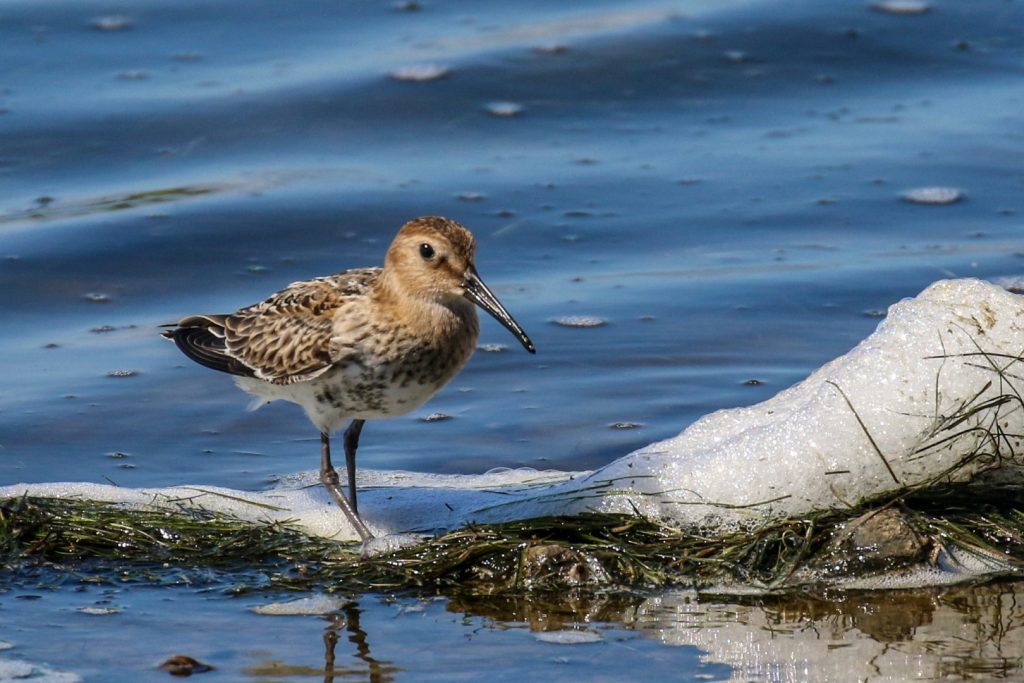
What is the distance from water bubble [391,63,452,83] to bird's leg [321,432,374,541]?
6.13m

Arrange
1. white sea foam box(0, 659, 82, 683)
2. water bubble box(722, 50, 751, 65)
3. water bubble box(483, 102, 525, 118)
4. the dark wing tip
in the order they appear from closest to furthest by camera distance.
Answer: white sea foam box(0, 659, 82, 683) < the dark wing tip < water bubble box(483, 102, 525, 118) < water bubble box(722, 50, 751, 65)

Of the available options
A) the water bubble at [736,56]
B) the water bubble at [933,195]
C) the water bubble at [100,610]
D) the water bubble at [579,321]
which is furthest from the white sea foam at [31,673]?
the water bubble at [736,56]

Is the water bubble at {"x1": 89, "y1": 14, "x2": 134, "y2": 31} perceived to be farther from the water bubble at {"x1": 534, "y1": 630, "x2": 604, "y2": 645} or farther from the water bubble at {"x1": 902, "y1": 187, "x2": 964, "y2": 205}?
the water bubble at {"x1": 534, "y1": 630, "x2": 604, "y2": 645}

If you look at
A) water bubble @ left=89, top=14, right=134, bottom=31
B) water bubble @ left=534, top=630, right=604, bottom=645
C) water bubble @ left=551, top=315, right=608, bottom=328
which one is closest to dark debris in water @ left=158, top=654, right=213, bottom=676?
water bubble @ left=534, top=630, right=604, bottom=645

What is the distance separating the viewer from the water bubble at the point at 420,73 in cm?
1248

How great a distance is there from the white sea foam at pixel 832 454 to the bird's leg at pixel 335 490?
12cm

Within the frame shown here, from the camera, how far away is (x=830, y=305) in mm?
9141

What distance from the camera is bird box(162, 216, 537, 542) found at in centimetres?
629

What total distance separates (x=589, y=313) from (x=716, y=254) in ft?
3.83

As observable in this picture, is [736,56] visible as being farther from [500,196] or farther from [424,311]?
[424,311]

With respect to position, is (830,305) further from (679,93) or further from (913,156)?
(679,93)

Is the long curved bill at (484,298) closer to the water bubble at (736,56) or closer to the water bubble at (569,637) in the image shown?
the water bubble at (569,637)

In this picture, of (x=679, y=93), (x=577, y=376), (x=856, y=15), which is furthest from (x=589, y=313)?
(x=856, y=15)

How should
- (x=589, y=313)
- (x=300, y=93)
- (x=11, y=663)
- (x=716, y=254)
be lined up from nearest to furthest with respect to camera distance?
(x=11, y=663) → (x=589, y=313) → (x=716, y=254) → (x=300, y=93)
